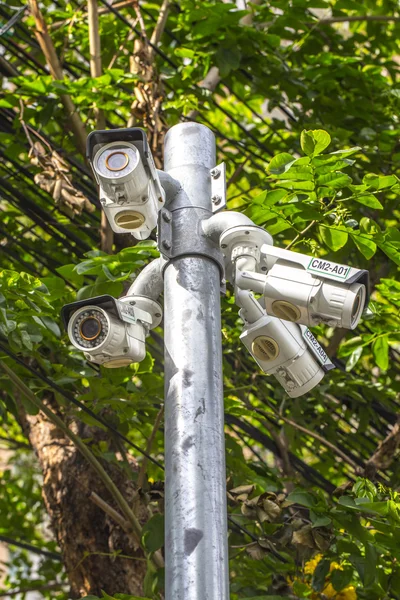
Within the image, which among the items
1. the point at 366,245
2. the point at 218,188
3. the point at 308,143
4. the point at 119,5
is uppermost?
the point at 119,5

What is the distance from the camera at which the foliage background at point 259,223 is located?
3.86 m

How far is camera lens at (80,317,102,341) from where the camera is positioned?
295cm

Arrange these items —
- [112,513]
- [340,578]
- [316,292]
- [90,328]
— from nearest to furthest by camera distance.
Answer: [316,292] → [90,328] → [340,578] → [112,513]

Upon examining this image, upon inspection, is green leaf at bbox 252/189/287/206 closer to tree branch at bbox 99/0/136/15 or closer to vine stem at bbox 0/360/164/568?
vine stem at bbox 0/360/164/568

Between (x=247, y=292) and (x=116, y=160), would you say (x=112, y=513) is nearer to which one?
(x=247, y=292)

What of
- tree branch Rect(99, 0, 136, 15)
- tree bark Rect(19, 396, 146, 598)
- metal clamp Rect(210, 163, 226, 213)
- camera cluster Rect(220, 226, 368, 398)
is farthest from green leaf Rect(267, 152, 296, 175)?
tree branch Rect(99, 0, 136, 15)

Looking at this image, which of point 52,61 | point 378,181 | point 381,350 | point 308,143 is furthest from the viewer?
point 52,61

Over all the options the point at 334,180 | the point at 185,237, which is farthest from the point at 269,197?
the point at 185,237

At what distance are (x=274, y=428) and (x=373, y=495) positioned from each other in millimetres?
2041

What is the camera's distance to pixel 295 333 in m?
3.00

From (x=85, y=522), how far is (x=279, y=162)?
211 centimetres

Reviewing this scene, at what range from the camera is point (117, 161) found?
2912mm

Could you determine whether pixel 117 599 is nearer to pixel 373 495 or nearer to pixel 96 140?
pixel 373 495

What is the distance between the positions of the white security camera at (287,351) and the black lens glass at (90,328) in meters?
0.43
